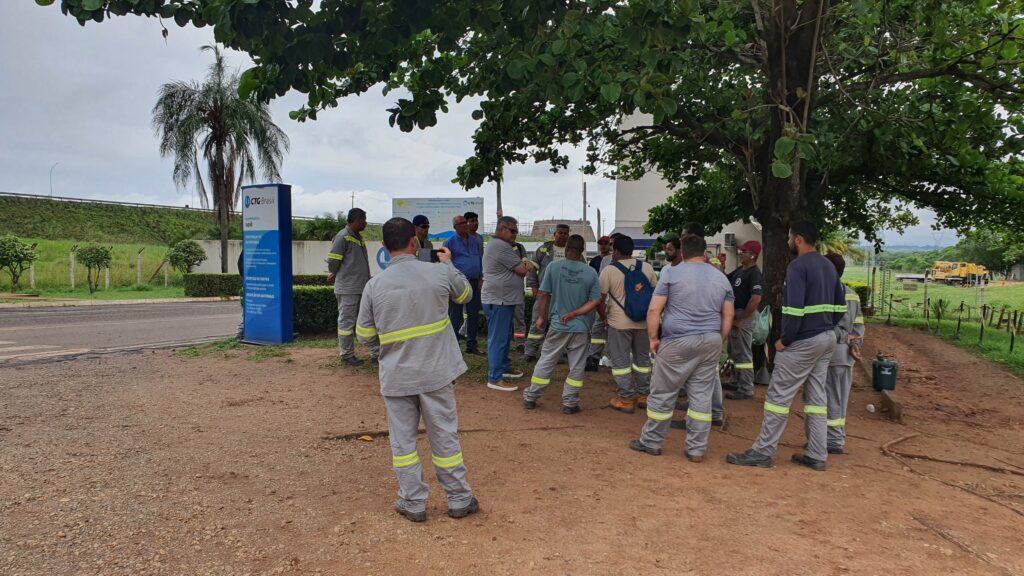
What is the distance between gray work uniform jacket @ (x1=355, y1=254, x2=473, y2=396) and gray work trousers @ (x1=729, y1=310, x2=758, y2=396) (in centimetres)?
456

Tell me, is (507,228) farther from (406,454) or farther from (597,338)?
(406,454)

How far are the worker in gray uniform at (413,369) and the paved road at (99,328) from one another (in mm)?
7578

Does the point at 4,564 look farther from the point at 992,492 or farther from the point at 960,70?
the point at 960,70

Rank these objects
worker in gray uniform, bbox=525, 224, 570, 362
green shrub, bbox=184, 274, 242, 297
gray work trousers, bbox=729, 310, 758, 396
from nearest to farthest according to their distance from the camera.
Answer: gray work trousers, bbox=729, 310, 758, 396 → worker in gray uniform, bbox=525, 224, 570, 362 → green shrub, bbox=184, 274, 242, 297

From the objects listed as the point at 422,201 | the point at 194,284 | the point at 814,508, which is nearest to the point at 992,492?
the point at 814,508

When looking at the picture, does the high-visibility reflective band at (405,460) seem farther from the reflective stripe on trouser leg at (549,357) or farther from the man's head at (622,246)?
the man's head at (622,246)

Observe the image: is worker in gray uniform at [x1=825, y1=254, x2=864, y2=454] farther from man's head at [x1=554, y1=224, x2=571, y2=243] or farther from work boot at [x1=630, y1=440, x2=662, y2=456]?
man's head at [x1=554, y1=224, x2=571, y2=243]

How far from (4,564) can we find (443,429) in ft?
7.25

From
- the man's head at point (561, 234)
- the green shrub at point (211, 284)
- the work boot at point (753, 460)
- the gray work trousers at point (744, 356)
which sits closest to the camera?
the work boot at point (753, 460)

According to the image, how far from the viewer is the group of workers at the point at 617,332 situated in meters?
3.76

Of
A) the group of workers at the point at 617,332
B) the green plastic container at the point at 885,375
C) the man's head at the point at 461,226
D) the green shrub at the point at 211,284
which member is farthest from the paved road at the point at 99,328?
the green plastic container at the point at 885,375

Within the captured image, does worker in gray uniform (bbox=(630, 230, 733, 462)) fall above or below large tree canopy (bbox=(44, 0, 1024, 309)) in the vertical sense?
below

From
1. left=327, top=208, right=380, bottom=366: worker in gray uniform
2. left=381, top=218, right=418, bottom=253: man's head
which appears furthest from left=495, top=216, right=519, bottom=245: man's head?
left=381, top=218, right=418, bottom=253: man's head

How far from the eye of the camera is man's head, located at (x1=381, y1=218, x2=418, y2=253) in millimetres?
3832
